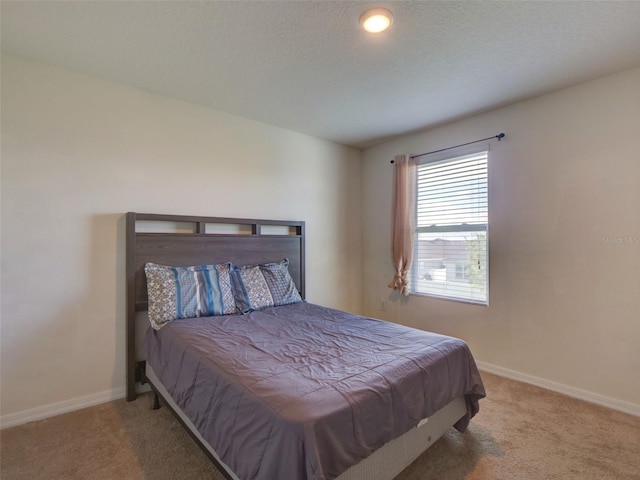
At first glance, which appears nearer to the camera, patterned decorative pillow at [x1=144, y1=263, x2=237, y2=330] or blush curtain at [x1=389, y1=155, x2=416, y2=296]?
patterned decorative pillow at [x1=144, y1=263, x2=237, y2=330]

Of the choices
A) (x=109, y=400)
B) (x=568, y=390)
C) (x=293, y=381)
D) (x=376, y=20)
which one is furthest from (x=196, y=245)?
(x=568, y=390)

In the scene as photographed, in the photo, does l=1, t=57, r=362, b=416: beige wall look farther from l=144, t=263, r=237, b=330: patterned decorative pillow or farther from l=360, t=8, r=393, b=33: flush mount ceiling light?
l=360, t=8, r=393, b=33: flush mount ceiling light

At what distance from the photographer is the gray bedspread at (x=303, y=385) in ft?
3.59

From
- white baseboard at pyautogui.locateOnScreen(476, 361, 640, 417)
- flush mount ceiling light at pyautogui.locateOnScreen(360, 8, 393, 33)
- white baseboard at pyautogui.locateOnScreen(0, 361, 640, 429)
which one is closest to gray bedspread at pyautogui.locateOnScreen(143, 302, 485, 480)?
white baseboard at pyautogui.locateOnScreen(0, 361, 640, 429)

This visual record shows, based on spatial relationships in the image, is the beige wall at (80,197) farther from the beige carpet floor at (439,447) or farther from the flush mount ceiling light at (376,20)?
the flush mount ceiling light at (376,20)

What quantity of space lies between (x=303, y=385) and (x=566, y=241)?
95.5 inches

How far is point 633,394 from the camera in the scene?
7.16 feet

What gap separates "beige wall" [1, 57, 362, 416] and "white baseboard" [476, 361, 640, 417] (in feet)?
9.33

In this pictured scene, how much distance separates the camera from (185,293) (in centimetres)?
236

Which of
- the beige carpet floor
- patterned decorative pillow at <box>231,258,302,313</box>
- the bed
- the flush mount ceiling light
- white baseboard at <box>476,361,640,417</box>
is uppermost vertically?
the flush mount ceiling light

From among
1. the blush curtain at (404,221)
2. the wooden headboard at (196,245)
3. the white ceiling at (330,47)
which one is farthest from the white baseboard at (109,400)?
the white ceiling at (330,47)

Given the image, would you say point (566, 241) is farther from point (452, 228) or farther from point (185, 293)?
point (185, 293)

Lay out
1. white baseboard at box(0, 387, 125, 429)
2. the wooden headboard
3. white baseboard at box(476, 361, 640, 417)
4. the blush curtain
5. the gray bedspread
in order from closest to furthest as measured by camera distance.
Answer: the gray bedspread → white baseboard at box(0, 387, 125, 429) → white baseboard at box(476, 361, 640, 417) → the wooden headboard → the blush curtain

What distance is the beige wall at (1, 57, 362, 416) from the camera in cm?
206
